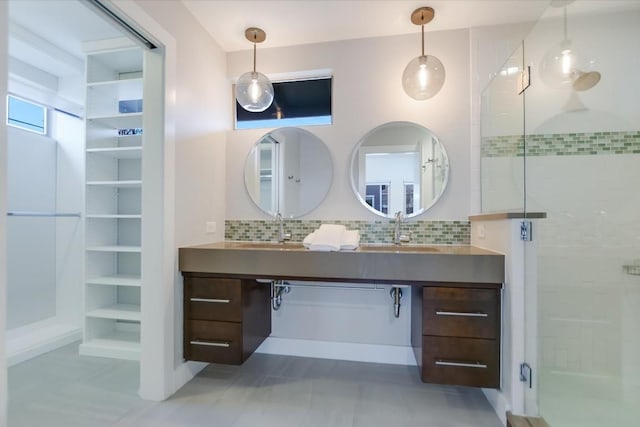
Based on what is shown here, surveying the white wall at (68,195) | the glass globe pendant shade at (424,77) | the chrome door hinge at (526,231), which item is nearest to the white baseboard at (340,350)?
the chrome door hinge at (526,231)

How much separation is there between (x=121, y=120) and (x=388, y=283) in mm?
2537

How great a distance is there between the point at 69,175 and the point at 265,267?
7.71ft

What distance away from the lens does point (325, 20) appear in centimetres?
211

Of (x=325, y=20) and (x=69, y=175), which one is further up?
(x=325, y=20)

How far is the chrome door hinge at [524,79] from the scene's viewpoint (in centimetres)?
184

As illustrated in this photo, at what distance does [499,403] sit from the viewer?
1.69m

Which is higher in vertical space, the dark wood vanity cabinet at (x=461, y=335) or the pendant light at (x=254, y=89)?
the pendant light at (x=254, y=89)

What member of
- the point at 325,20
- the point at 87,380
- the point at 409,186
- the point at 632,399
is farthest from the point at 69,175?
the point at 632,399

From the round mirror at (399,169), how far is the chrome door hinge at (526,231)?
0.72 metres

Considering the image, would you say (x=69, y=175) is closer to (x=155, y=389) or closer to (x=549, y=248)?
(x=155, y=389)

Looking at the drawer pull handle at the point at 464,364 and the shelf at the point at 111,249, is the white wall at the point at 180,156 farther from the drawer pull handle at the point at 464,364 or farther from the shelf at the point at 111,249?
the drawer pull handle at the point at 464,364

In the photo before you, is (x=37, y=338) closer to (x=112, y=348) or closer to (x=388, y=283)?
(x=112, y=348)

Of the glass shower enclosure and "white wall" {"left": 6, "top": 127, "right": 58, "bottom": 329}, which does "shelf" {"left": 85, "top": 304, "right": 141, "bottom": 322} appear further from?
the glass shower enclosure

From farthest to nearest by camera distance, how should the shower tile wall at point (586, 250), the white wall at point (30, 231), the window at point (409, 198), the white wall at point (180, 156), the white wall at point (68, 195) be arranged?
the white wall at point (68, 195)
the white wall at point (30, 231)
the window at point (409, 198)
the white wall at point (180, 156)
the shower tile wall at point (586, 250)
